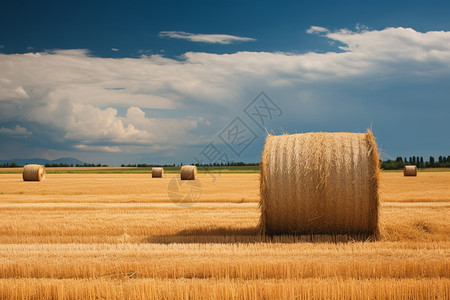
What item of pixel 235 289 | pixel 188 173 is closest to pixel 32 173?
pixel 188 173

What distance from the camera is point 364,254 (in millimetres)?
8031

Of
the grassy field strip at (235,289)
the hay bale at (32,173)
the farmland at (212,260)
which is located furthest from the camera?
the hay bale at (32,173)

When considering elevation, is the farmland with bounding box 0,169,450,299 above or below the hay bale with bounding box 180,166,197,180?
below

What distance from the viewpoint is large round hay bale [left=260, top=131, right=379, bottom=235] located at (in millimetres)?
9828

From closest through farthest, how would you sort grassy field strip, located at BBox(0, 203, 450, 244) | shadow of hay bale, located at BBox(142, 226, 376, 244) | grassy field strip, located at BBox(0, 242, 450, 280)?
grassy field strip, located at BBox(0, 242, 450, 280) < shadow of hay bale, located at BBox(142, 226, 376, 244) < grassy field strip, located at BBox(0, 203, 450, 244)

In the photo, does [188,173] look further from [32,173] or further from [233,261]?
[233,261]

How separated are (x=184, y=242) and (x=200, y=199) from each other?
10.3m

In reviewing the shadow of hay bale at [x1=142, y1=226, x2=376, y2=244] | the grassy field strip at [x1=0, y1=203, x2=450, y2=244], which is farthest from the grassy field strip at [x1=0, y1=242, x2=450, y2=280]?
the grassy field strip at [x1=0, y1=203, x2=450, y2=244]

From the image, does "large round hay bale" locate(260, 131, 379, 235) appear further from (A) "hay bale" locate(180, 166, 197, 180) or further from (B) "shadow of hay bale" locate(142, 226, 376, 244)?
(A) "hay bale" locate(180, 166, 197, 180)

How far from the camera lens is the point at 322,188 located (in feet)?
32.4

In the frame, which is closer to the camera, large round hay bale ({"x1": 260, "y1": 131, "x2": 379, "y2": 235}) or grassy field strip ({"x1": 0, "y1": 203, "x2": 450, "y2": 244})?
large round hay bale ({"x1": 260, "y1": 131, "x2": 379, "y2": 235})

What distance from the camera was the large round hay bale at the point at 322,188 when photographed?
9828 millimetres

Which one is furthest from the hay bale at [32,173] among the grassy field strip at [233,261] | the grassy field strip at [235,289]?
the grassy field strip at [235,289]

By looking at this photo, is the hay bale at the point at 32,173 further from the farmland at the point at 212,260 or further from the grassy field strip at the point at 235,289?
the grassy field strip at the point at 235,289
